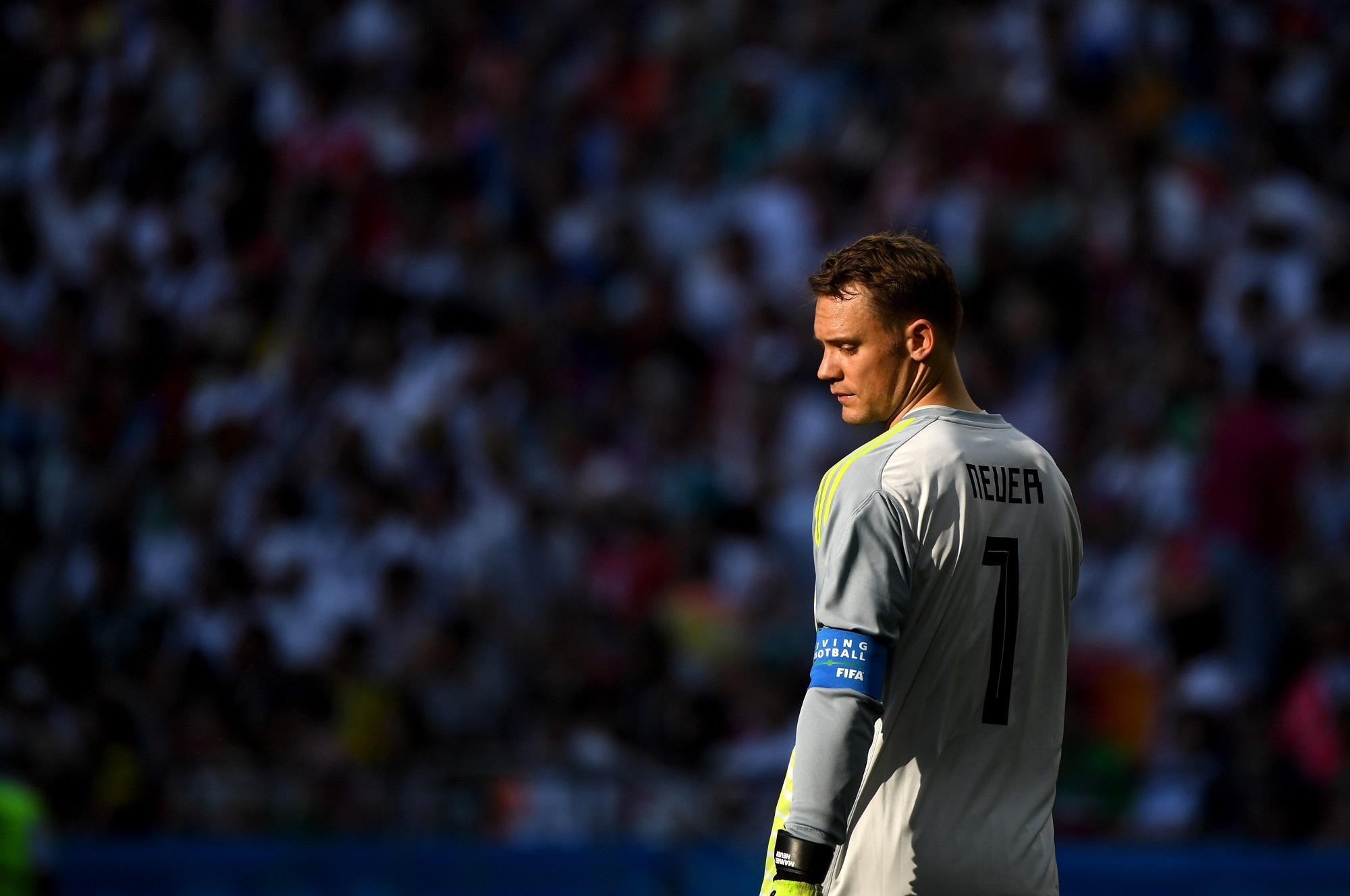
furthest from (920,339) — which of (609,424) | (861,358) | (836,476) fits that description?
(609,424)

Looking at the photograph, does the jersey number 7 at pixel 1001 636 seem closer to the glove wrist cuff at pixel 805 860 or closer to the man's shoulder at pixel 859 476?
the man's shoulder at pixel 859 476

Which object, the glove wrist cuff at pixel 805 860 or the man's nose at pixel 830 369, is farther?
the man's nose at pixel 830 369

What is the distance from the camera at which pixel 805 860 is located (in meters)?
3.25

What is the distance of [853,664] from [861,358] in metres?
0.61

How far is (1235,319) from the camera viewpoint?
10805 mm

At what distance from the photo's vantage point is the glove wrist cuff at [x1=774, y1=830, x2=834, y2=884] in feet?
10.7

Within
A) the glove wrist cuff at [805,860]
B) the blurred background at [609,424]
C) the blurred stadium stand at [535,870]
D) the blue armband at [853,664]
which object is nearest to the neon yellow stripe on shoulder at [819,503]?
the blue armband at [853,664]

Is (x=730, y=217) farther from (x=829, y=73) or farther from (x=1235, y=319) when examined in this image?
(x=1235, y=319)

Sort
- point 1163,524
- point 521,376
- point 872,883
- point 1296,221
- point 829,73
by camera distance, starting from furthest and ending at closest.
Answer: point 829,73 < point 521,376 < point 1296,221 < point 1163,524 < point 872,883

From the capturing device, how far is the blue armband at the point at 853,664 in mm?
3283

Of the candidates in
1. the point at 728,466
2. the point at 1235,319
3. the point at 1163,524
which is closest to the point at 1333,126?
the point at 1235,319

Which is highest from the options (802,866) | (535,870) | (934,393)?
(535,870)

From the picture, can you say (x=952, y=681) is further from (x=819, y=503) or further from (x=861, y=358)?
(x=861, y=358)

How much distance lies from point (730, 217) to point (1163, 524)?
3.95 metres
